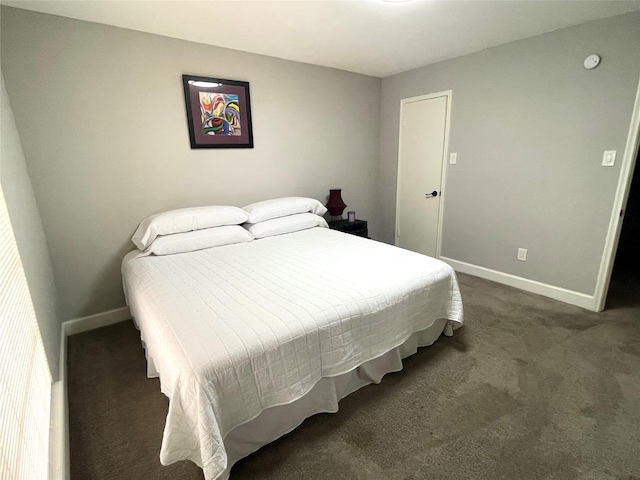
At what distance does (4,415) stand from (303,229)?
2580 mm

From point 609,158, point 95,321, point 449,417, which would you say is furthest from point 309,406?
point 609,158

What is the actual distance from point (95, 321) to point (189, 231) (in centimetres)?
110

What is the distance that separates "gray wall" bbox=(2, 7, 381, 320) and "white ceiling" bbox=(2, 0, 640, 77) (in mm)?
175

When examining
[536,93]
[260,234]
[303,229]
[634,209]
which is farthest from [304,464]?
[634,209]

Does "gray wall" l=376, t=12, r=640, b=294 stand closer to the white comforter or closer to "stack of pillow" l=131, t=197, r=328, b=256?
the white comforter

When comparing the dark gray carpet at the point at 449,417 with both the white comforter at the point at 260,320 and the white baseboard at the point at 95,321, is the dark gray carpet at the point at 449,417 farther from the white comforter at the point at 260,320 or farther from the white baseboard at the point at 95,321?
the white comforter at the point at 260,320

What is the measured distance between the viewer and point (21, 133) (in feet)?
7.05

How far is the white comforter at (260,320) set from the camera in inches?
47.0

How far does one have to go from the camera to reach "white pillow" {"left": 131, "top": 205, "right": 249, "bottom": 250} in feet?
8.00

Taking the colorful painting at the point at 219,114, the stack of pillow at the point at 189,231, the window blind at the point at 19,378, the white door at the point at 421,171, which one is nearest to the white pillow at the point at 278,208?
the stack of pillow at the point at 189,231

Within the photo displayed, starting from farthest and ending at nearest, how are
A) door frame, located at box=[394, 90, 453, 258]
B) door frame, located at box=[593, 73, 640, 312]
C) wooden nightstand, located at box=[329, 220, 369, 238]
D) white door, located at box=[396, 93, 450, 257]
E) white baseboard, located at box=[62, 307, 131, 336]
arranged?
wooden nightstand, located at box=[329, 220, 369, 238] < white door, located at box=[396, 93, 450, 257] < door frame, located at box=[394, 90, 453, 258] < white baseboard, located at box=[62, 307, 131, 336] < door frame, located at box=[593, 73, 640, 312]

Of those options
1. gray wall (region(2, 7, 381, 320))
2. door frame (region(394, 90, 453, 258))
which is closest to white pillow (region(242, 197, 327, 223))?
gray wall (region(2, 7, 381, 320))

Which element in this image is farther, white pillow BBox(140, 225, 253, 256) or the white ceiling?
white pillow BBox(140, 225, 253, 256)

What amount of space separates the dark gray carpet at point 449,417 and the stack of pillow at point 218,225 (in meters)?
0.81
